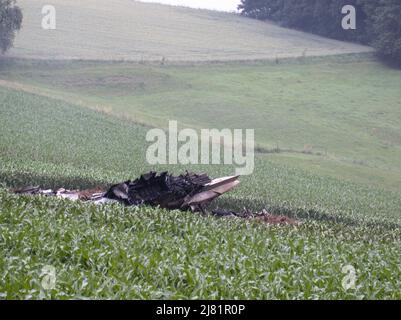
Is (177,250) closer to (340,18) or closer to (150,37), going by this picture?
(150,37)

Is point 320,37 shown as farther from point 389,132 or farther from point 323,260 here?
point 323,260

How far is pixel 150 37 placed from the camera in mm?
78250

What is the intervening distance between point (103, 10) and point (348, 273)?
78.6m

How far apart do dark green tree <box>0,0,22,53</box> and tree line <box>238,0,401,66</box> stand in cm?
3023

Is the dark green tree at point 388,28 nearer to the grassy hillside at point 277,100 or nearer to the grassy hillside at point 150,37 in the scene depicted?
the grassy hillside at point 277,100

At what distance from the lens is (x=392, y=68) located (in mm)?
72750

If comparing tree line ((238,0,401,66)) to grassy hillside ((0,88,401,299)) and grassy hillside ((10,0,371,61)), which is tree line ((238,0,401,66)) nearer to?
grassy hillside ((10,0,371,61))

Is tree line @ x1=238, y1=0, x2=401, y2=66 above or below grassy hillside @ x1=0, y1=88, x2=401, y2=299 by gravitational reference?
above

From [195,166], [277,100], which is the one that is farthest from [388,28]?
[195,166]

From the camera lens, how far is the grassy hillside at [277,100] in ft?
158

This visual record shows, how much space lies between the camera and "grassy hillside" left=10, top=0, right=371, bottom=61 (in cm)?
7062

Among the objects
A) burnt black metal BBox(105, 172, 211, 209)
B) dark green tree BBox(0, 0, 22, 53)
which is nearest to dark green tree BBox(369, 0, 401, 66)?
dark green tree BBox(0, 0, 22, 53)

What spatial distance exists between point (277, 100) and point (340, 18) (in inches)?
925
